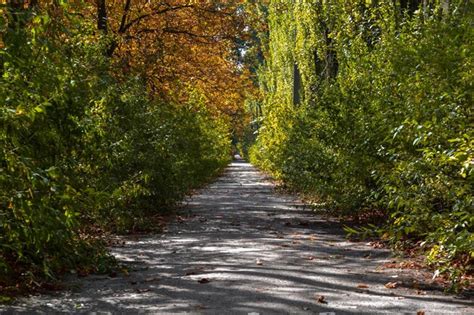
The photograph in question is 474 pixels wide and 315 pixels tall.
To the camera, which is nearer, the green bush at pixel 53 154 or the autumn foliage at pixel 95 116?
the green bush at pixel 53 154

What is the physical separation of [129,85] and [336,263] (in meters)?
6.69

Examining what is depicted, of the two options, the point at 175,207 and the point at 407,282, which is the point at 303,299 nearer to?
the point at 407,282

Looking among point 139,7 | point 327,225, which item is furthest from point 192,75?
point 327,225

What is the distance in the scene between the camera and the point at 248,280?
21.2ft

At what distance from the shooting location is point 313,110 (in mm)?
13633

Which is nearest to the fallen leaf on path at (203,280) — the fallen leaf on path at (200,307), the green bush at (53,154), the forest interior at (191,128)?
the fallen leaf on path at (200,307)

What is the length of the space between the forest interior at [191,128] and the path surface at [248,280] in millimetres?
288

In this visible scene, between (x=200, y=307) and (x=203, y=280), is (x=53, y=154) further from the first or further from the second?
(x=200, y=307)

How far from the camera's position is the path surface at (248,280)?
538 cm

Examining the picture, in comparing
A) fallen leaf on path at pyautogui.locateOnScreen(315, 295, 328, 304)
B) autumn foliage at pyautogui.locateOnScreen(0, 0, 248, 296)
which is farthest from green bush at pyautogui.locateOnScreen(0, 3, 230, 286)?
fallen leaf on path at pyautogui.locateOnScreen(315, 295, 328, 304)

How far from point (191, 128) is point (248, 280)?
13.8 m

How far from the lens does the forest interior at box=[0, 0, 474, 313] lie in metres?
5.14

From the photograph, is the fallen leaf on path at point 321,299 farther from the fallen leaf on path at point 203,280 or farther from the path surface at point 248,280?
the fallen leaf on path at point 203,280

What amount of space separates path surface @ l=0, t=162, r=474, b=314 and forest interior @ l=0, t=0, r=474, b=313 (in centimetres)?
29
